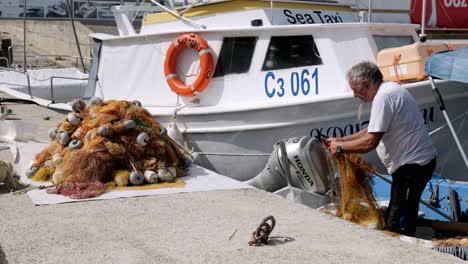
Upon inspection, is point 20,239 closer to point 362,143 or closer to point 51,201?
point 51,201

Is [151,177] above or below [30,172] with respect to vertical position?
above

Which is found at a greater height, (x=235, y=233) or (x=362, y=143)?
(x=362, y=143)

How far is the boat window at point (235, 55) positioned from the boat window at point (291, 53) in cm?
27

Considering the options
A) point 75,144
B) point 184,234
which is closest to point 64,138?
point 75,144

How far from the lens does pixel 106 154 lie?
6375mm

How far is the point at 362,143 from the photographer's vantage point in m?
4.94

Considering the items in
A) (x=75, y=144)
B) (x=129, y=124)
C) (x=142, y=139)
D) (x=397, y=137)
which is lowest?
(x=75, y=144)

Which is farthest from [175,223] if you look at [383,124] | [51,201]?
[383,124]

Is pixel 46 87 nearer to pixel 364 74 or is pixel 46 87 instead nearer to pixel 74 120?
pixel 74 120

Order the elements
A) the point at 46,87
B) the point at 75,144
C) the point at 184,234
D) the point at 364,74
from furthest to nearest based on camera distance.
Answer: the point at 46,87 < the point at 75,144 < the point at 364,74 < the point at 184,234

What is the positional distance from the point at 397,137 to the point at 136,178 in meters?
2.63

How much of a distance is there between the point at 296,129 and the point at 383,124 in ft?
10.1

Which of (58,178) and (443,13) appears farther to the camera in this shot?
(443,13)

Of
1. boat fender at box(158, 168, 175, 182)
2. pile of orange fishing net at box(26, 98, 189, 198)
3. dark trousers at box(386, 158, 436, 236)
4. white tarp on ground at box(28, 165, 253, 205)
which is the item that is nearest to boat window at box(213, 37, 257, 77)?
pile of orange fishing net at box(26, 98, 189, 198)
